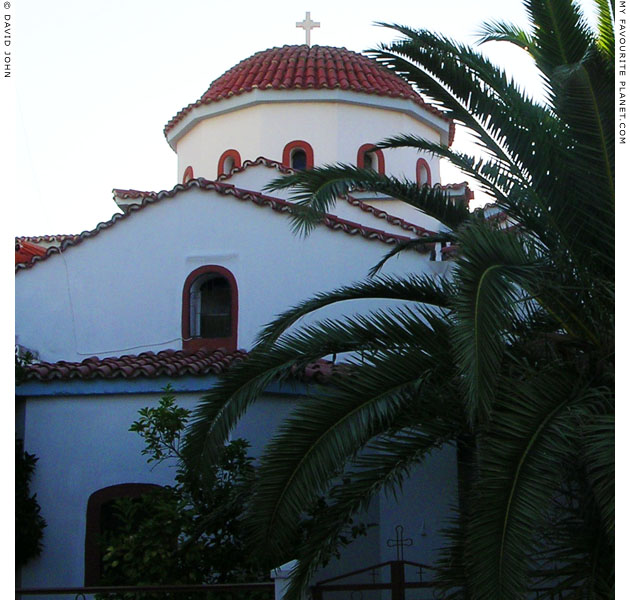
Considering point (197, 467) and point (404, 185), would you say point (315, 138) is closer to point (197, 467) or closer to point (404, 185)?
point (404, 185)

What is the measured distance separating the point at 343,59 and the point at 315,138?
213cm

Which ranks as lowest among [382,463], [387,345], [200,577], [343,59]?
[200,577]

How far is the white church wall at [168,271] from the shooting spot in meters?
13.5

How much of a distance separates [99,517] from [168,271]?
4033 millimetres

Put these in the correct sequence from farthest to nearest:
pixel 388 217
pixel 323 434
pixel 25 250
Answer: pixel 25 250 → pixel 388 217 → pixel 323 434

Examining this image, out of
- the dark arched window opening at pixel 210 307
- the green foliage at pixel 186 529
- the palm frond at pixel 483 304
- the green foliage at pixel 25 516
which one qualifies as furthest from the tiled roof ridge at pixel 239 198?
the palm frond at pixel 483 304

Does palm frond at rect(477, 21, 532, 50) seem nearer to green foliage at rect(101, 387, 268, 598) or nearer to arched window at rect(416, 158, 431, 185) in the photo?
green foliage at rect(101, 387, 268, 598)

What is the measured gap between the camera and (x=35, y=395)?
11.3m

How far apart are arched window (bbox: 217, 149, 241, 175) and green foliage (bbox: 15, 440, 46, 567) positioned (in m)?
8.36

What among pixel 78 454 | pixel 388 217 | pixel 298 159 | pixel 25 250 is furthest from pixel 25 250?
pixel 78 454

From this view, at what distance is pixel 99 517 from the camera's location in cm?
1100

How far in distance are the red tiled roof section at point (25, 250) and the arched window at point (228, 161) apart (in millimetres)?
3576

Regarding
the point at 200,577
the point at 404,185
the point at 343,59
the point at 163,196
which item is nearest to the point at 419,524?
the point at 200,577

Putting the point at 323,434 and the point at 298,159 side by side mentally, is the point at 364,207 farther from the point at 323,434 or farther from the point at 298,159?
the point at 323,434
